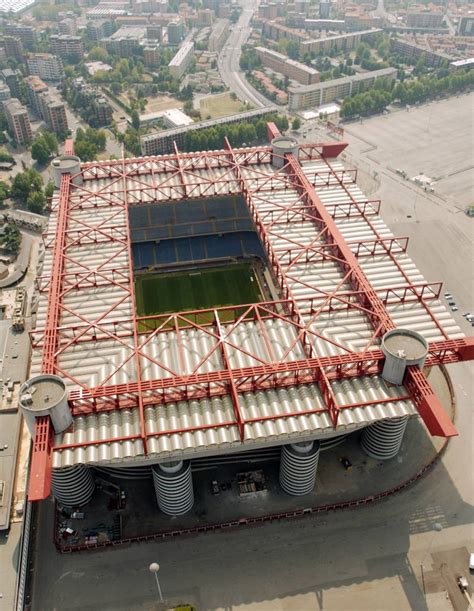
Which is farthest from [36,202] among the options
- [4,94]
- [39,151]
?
[4,94]

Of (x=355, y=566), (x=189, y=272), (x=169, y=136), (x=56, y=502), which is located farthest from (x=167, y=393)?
(x=169, y=136)

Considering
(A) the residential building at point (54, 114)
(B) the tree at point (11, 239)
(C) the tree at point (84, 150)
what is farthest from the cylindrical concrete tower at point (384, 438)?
(A) the residential building at point (54, 114)

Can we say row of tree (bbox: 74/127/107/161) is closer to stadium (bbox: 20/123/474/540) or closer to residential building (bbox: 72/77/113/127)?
residential building (bbox: 72/77/113/127)

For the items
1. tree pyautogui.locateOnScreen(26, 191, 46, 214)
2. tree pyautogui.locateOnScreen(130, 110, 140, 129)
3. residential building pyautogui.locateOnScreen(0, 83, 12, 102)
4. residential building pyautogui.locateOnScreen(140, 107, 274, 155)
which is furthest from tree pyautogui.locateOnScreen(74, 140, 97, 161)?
residential building pyautogui.locateOnScreen(0, 83, 12, 102)

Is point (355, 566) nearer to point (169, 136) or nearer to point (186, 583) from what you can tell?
point (186, 583)

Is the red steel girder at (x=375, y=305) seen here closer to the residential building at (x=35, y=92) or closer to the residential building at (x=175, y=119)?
the residential building at (x=175, y=119)

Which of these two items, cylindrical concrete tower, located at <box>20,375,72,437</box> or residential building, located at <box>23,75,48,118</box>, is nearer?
cylindrical concrete tower, located at <box>20,375,72,437</box>

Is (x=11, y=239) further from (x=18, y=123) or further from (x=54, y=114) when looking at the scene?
(x=54, y=114)
